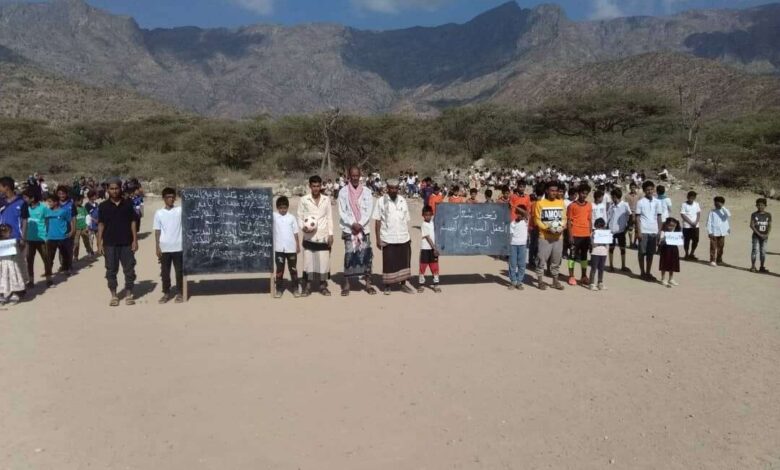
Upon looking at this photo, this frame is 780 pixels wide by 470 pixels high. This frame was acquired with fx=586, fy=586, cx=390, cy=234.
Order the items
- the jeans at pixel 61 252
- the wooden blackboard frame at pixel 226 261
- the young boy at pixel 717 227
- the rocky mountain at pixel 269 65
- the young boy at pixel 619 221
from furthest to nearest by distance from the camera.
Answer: the rocky mountain at pixel 269 65 → the young boy at pixel 717 227 → the young boy at pixel 619 221 → the jeans at pixel 61 252 → the wooden blackboard frame at pixel 226 261

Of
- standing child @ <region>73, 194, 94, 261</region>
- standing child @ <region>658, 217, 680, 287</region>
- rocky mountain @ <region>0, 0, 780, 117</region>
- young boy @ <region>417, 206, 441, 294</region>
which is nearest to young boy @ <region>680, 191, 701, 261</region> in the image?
standing child @ <region>658, 217, 680, 287</region>

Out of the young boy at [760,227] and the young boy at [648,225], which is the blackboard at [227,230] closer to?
the young boy at [648,225]

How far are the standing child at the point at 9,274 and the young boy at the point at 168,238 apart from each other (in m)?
1.84

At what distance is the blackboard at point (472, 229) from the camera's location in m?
→ 9.10

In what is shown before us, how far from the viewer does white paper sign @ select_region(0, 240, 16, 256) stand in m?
7.85

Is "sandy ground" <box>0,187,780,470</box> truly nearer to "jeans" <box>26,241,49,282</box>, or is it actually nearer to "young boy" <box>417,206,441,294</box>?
"young boy" <box>417,206,441,294</box>

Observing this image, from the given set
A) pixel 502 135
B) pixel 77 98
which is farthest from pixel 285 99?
pixel 502 135

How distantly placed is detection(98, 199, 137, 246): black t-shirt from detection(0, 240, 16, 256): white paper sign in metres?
1.27

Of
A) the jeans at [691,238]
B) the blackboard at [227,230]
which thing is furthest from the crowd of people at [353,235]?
the jeans at [691,238]

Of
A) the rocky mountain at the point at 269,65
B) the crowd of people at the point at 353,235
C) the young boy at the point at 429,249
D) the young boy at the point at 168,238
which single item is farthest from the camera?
the rocky mountain at the point at 269,65

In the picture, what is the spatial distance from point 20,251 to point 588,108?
42.0m

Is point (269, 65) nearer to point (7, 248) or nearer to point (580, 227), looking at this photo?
point (7, 248)

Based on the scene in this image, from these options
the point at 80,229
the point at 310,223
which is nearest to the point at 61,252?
the point at 80,229

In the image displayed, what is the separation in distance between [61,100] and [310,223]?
72.1m
